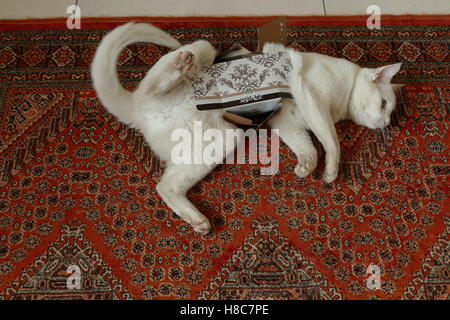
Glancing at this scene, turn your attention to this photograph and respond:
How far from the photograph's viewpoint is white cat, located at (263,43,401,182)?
1423 millimetres

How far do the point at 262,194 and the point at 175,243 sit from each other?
1.20ft

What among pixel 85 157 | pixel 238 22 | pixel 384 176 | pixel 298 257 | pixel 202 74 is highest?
pixel 238 22

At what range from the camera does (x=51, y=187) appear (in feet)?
4.80

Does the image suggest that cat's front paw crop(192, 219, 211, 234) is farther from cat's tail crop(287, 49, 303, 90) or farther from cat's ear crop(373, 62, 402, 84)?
cat's ear crop(373, 62, 402, 84)

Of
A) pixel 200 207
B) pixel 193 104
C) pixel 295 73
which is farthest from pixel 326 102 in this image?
pixel 200 207

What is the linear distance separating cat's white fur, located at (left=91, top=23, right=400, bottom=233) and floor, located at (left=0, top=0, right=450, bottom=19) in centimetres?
51

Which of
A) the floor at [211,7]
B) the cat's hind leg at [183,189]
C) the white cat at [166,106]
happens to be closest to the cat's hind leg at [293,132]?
the white cat at [166,106]

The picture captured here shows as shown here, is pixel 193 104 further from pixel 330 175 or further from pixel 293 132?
pixel 330 175

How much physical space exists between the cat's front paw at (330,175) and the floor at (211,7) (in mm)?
900

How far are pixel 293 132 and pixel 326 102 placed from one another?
0.54 ft

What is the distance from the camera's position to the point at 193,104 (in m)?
1.38

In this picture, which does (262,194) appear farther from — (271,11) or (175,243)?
(271,11)

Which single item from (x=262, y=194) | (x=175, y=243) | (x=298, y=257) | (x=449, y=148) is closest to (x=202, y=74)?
(x=262, y=194)

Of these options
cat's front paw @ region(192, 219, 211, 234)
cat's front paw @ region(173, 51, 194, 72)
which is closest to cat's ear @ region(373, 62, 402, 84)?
cat's front paw @ region(173, 51, 194, 72)
